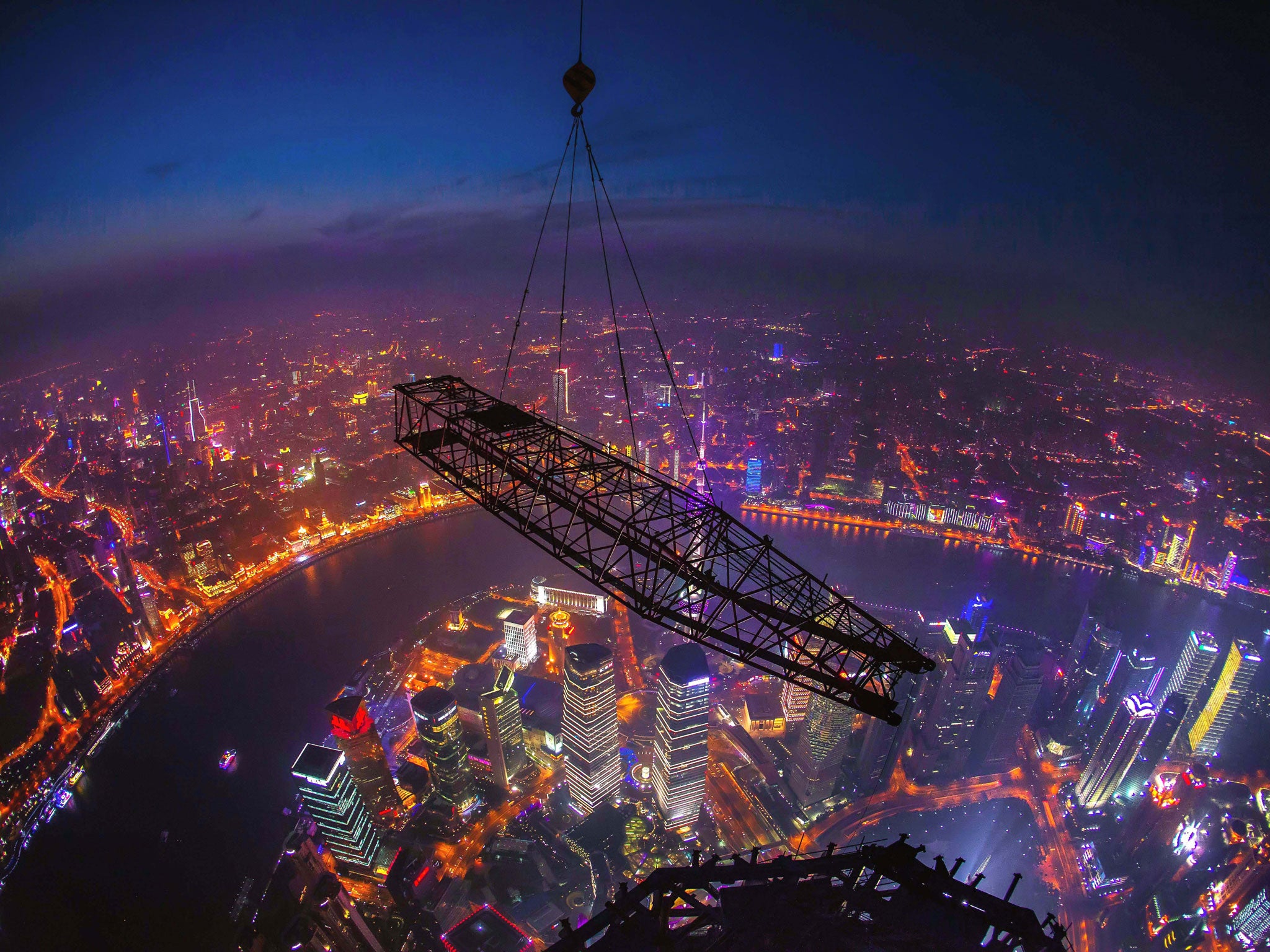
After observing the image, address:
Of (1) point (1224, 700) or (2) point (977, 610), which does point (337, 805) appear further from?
(1) point (1224, 700)

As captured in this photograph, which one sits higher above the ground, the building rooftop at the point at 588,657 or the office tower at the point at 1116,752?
the building rooftop at the point at 588,657

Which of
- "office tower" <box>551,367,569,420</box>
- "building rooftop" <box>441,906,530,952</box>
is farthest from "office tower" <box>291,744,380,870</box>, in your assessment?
"office tower" <box>551,367,569,420</box>

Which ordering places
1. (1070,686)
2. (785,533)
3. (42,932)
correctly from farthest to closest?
1. (785,533)
2. (1070,686)
3. (42,932)

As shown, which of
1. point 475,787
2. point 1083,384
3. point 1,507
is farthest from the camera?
point 1083,384

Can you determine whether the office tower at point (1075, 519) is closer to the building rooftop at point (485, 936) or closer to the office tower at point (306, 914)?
the building rooftop at point (485, 936)

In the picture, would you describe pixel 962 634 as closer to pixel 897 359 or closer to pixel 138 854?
pixel 897 359

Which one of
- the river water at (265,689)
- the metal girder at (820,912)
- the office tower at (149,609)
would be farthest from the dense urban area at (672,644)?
the metal girder at (820,912)

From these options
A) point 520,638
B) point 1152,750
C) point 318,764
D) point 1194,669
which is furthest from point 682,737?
point 1194,669

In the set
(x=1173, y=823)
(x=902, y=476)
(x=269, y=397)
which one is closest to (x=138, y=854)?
(x=269, y=397)
